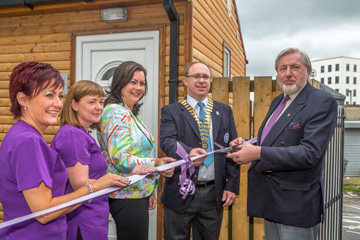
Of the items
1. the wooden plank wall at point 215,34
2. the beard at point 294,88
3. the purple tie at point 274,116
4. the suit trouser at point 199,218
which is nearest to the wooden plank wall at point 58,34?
the wooden plank wall at point 215,34

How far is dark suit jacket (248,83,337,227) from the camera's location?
2.15 meters

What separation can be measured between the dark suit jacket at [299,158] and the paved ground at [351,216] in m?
5.06

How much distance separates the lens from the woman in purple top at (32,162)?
1.54 m

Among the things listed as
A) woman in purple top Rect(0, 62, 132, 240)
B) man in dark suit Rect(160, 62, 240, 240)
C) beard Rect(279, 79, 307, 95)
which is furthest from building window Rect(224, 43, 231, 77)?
woman in purple top Rect(0, 62, 132, 240)

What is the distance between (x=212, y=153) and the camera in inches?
115

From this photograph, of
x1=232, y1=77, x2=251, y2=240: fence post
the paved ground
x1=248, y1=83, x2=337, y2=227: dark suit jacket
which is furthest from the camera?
the paved ground

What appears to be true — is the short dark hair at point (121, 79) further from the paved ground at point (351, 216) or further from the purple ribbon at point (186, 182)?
the paved ground at point (351, 216)

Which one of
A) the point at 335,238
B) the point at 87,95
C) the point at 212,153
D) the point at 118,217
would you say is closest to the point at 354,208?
the point at 335,238

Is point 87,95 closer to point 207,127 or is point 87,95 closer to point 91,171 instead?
point 91,171

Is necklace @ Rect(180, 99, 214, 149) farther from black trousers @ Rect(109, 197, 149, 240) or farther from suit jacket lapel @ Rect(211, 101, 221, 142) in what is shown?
black trousers @ Rect(109, 197, 149, 240)

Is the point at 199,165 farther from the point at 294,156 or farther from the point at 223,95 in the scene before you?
the point at 223,95

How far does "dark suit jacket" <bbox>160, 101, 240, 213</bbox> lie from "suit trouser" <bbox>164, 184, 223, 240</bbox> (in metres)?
0.06

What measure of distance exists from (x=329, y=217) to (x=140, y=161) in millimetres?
2600

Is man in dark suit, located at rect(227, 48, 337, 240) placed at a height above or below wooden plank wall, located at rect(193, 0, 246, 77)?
below
